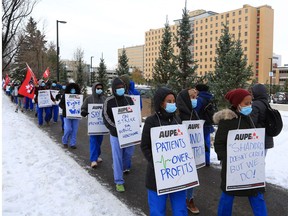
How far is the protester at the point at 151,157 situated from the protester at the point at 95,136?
3417 millimetres

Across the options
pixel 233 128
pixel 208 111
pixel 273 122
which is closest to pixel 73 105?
pixel 208 111

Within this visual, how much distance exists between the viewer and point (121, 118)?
557 cm

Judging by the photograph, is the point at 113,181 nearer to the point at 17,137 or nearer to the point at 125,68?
the point at 17,137

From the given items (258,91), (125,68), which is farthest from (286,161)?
(125,68)

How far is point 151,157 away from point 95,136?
11.7 ft

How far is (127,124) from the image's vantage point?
5.65m

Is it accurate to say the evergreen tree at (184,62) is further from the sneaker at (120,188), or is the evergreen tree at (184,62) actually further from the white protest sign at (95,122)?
the sneaker at (120,188)

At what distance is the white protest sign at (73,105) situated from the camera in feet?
29.1

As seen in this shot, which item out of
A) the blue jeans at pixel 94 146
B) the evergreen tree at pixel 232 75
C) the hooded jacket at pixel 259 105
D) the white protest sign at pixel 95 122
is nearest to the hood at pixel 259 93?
the hooded jacket at pixel 259 105

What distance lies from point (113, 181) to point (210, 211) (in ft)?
6.81

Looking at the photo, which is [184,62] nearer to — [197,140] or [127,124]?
[127,124]

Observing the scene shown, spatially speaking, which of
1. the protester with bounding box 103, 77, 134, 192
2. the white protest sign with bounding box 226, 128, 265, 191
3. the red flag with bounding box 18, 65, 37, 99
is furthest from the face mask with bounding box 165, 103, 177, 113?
the red flag with bounding box 18, 65, 37, 99

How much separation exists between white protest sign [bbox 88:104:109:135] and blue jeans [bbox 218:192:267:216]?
3.74 m

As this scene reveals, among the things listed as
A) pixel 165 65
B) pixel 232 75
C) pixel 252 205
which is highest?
pixel 165 65
